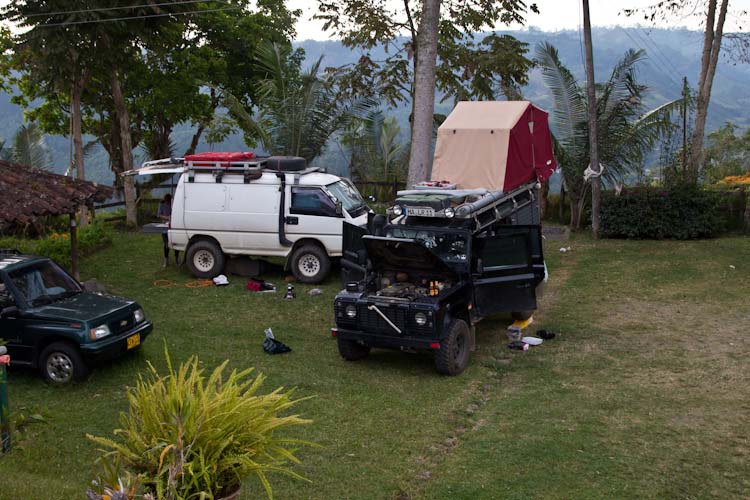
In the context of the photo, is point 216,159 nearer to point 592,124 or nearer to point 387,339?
point 387,339

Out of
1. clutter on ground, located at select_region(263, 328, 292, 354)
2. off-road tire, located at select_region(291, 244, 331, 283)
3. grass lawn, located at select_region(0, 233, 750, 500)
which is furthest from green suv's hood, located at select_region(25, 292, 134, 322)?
off-road tire, located at select_region(291, 244, 331, 283)

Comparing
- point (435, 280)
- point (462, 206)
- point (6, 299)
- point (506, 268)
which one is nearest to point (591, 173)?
point (462, 206)

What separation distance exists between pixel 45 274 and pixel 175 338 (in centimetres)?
209

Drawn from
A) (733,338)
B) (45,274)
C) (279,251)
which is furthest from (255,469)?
(279,251)

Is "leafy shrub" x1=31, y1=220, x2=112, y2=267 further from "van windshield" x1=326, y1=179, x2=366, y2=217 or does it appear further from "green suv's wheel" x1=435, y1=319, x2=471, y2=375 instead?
"green suv's wheel" x1=435, y1=319, x2=471, y2=375

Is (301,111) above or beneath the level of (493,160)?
above

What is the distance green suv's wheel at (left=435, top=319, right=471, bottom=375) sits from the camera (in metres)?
9.47

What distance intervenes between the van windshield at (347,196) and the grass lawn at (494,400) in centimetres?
162

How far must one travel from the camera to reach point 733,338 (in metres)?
10.9

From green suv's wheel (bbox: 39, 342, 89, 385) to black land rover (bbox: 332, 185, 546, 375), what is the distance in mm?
3240

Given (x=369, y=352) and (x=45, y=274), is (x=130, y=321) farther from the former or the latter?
(x=369, y=352)

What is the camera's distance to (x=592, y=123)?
1852 centimetres

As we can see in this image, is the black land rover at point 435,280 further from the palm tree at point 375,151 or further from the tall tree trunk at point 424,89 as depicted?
the palm tree at point 375,151

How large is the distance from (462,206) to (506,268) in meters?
1.08
